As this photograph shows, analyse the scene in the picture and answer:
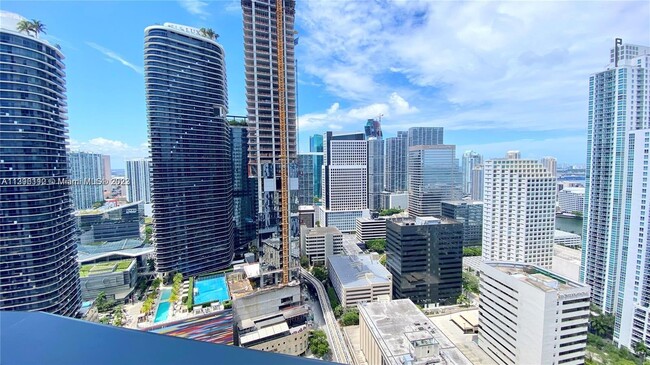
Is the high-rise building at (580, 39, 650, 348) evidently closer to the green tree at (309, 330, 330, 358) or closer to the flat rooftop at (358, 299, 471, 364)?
the flat rooftop at (358, 299, 471, 364)

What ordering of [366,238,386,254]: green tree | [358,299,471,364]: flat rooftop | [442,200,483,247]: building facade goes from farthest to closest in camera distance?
[366,238,386,254]: green tree
[442,200,483,247]: building facade
[358,299,471,364]: flat rooftop

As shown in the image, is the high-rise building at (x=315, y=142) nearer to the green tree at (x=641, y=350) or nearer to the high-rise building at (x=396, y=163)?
the high-rise building at (x=396, y=163)

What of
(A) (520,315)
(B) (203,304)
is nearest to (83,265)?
(B) (203,304)

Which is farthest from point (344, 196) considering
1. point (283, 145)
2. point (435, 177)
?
point (283, 145)

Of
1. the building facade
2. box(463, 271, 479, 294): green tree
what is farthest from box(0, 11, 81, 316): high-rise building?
the building facade

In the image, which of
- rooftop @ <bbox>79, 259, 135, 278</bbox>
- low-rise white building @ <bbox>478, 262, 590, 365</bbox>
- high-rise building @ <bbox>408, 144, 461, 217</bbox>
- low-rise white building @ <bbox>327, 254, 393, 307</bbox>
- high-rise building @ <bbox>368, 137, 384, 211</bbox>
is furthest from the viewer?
high-rise building @ <bbox>368, 137, 384, 211</bbox>

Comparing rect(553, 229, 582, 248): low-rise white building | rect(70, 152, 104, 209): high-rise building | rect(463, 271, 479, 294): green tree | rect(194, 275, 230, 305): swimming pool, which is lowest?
rect(463, 271, 479, 294): green tree

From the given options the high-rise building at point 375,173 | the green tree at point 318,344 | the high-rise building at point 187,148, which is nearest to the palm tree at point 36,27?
the high-rise building at point 187,148
